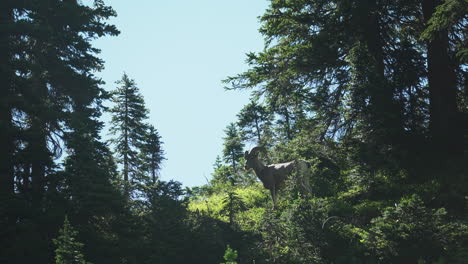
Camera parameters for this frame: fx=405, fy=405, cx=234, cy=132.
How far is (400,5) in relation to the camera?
1806 centimetres

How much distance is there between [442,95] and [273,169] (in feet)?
26.0

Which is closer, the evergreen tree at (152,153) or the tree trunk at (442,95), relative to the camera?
the tree trunk at (442,95)

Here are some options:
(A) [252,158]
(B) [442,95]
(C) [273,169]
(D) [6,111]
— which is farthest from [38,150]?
(B) [442,95]

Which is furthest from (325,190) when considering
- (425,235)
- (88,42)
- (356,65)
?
(88,42)

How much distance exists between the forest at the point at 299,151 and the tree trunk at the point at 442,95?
0.06m

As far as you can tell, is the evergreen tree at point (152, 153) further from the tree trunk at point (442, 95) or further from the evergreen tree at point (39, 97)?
the tree trunk at point (442, 95)

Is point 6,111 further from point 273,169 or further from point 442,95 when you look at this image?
point 442,95

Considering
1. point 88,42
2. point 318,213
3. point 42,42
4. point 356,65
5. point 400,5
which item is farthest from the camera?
point 88,42

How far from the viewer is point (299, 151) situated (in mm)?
20219

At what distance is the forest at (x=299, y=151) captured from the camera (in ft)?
40.0

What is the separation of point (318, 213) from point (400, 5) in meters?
11.0

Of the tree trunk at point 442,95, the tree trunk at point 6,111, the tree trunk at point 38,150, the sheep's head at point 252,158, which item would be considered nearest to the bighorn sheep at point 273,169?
the sheep's head at point 252,158

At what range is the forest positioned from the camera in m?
12.2

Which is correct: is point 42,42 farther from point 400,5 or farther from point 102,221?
point 400,5
